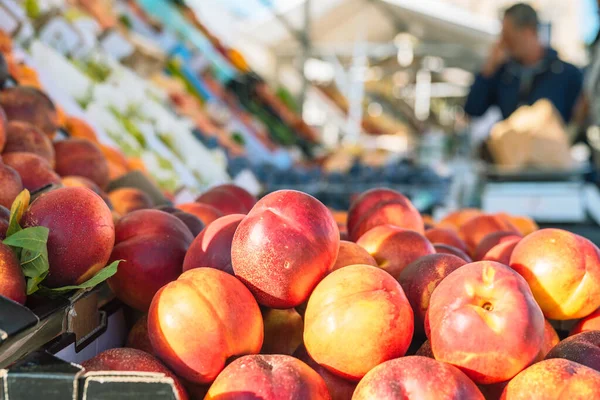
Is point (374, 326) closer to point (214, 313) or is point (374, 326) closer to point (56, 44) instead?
point (214, 313)

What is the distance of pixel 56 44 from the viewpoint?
3928 mm

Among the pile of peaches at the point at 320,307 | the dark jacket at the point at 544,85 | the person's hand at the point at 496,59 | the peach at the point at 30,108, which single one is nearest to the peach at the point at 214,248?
the pile of peaches at the point at 320,307

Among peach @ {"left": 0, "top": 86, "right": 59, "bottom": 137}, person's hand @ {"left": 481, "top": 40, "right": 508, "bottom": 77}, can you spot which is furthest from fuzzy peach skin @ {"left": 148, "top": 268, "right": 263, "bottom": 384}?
person's hand @ {"left": 481, "top": 40, "right": 508, "bottom": 77}

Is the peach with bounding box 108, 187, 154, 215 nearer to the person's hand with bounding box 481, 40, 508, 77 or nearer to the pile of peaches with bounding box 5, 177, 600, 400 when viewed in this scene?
the pile of peaches with bounding box 5, 177, 600, 400

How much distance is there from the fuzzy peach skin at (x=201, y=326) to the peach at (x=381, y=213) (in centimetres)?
60

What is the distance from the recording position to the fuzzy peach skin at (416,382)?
897 mm

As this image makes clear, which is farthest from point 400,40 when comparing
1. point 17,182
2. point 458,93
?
point 17,182

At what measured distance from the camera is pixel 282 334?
1173 mm

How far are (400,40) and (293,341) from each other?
26.0 feet

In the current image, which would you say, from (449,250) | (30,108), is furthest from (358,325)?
(30,108)

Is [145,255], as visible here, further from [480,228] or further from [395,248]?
[480,228]

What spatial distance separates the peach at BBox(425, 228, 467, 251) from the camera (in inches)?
67.0

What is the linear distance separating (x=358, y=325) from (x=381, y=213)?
61 centimetres

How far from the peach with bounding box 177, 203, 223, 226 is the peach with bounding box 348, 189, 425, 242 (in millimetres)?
373
